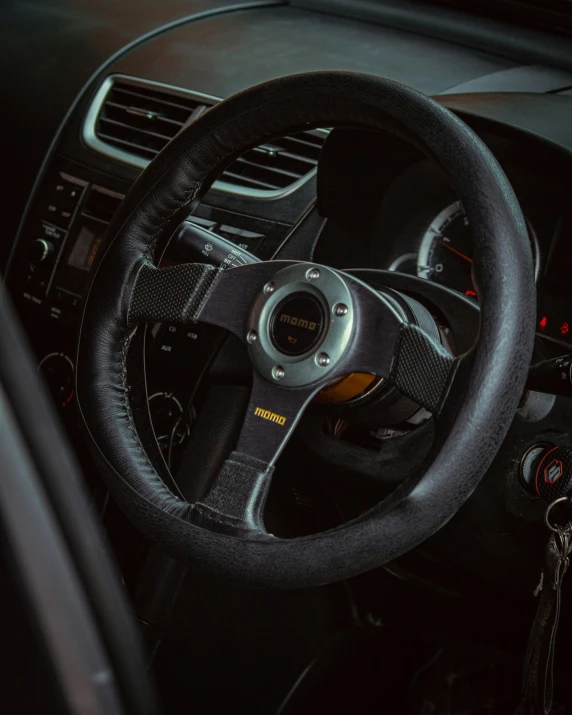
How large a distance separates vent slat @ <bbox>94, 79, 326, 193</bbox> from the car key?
2.62 feet

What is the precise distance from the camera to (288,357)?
98 cm

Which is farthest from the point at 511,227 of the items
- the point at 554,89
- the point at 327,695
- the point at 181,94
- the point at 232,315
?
the point at 327,695

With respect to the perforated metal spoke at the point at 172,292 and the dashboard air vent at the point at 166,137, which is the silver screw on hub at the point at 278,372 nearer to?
the perforated metal spoke at the point at 172,292

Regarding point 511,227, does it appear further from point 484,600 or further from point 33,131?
point 33,131

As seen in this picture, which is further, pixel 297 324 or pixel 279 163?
pixel 279 163

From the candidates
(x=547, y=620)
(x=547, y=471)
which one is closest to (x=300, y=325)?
(x=547, y=471)

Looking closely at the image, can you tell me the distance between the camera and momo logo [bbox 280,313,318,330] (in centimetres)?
97

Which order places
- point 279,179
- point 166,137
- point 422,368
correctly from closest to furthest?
point 422,368
point 279,179
point 166,137

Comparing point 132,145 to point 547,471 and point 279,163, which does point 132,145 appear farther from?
point 547,471

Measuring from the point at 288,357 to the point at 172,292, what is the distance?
185 millimetres

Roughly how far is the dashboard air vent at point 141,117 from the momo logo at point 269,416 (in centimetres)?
88

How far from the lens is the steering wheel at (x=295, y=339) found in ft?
2.75

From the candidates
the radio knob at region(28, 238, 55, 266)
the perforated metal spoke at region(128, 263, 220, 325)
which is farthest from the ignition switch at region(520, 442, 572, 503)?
the radio knob at region(28, 238, 55, 266)

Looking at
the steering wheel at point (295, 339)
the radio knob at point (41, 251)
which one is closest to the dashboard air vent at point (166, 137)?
the radio knob at point (41, 251)
